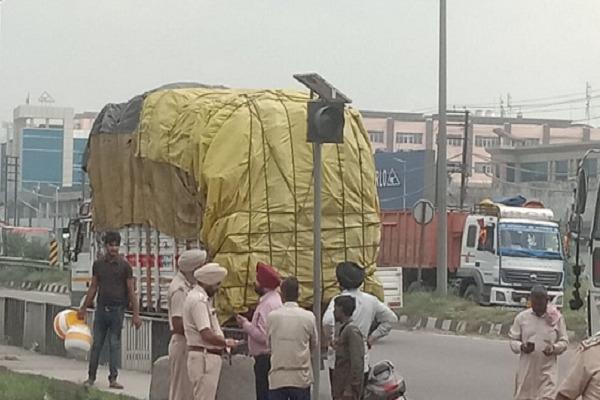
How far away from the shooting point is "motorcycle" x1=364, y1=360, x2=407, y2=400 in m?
9.95

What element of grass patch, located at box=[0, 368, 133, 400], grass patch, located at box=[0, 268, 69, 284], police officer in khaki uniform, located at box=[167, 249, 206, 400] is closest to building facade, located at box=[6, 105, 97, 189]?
grass patch, located at box=[0, 268, 69, 284]

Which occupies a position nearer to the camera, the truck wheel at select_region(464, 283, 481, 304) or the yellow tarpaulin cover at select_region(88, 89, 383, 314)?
the yellow tarpaulin cover at select_region(88, 89, 383, 314)

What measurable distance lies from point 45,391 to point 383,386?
13.3ft

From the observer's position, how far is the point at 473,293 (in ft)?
101

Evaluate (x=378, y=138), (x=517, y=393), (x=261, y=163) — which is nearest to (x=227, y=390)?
(x=517, y=393)

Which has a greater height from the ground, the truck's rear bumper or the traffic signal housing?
the traffic signal housing

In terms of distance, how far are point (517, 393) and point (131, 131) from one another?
24.4 ft

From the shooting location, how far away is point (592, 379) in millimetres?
5891

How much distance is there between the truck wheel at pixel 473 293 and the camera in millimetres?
30484

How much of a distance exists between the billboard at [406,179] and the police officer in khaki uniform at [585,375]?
51127 millimetres

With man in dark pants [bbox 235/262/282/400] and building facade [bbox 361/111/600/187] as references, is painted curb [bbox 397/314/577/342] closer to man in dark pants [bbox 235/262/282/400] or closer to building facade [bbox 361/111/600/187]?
man in dark pants [bbox 235/262/282/400]

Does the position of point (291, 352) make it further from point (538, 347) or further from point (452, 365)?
point (452, 365)

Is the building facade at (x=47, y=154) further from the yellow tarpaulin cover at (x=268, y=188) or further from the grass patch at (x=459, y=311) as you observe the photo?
the yellow tarpaulin cover at (x=268, y=188)

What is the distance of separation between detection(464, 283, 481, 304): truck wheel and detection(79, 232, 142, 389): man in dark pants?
56.3 ft
